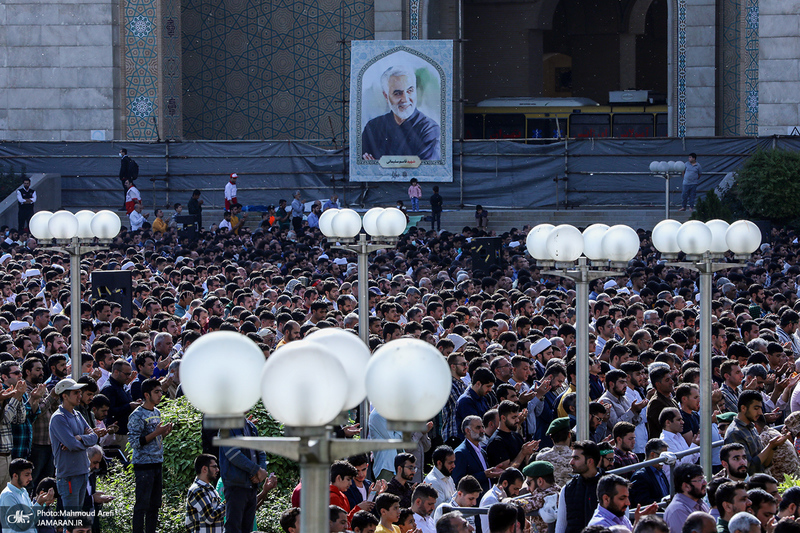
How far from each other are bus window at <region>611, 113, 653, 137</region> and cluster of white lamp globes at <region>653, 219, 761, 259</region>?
868 inches

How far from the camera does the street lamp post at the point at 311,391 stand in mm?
3830

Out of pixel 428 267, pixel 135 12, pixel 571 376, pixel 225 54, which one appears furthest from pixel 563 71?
pixel 571 376

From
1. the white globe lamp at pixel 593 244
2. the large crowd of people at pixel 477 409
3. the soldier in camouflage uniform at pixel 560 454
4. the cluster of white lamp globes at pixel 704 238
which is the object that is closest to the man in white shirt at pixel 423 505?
the large crowd of people at pixel 477 409

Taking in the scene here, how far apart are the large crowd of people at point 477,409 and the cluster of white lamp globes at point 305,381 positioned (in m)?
0.09

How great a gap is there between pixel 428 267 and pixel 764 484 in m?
12.1

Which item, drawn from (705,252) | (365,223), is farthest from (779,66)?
(705,252)

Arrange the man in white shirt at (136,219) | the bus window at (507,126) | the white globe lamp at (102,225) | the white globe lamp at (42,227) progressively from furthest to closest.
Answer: the bus window at (507,126), the man in white shirt at (136,219), the white globe lamp at (102,225), the white globe lamp at (42,227)

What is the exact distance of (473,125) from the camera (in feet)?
106

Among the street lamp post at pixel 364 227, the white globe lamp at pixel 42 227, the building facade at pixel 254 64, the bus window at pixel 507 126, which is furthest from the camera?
the bus window at pixel 507 126

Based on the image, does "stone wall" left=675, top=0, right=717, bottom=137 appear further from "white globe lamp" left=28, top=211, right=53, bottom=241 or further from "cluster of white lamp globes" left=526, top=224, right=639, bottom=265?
"cluster of white lamp globes" left=526, top=224, right=639, bottom=265

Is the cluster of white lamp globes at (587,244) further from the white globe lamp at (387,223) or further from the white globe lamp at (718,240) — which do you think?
the white globe lamp at (387,223)

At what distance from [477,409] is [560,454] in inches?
61.1

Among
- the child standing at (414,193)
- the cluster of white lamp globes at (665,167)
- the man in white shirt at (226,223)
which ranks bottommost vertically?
the man in white shirt at (226,223)

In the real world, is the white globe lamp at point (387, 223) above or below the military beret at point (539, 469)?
above
